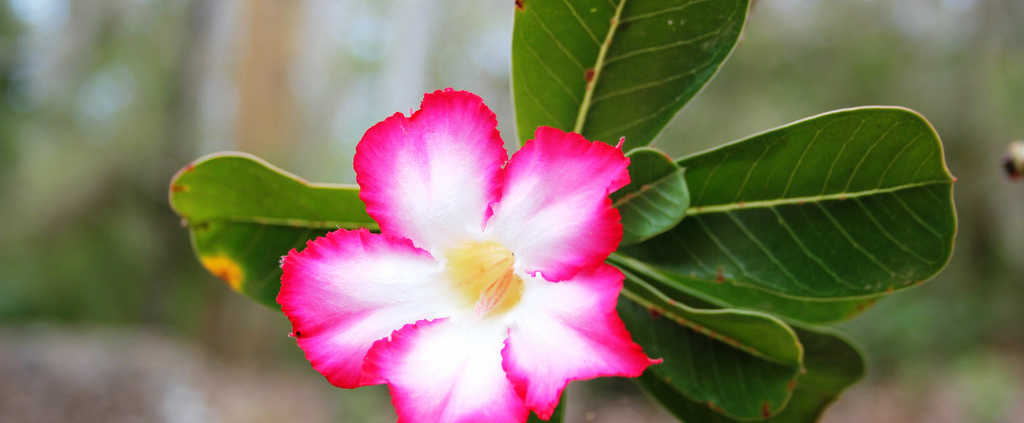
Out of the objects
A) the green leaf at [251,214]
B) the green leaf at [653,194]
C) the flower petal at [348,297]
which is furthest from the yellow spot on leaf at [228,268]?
the green leaf at [653,194]

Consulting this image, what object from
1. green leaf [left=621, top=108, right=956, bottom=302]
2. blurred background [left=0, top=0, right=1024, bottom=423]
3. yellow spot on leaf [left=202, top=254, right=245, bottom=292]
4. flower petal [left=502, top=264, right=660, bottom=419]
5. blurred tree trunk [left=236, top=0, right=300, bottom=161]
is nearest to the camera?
flower petal [left=502, top=264, right=660, bottom=419]

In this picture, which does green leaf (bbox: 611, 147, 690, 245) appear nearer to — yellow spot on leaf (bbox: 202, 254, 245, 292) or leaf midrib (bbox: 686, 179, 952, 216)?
leaf midrib (bbox: 686, 179, 952, 216)

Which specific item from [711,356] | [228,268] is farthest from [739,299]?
[228,268]

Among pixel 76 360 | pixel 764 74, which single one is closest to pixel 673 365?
pixel 764 74

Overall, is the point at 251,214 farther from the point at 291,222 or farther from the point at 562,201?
the point at 562,201

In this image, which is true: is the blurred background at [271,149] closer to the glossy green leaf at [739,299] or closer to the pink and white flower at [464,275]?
the glossy green leaf at [739,299]

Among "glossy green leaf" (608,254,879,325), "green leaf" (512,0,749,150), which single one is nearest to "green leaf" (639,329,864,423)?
"glossy green leaf" (608,254,879,325)

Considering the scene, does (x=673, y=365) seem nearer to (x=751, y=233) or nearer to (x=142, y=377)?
(x=751, y=233)
